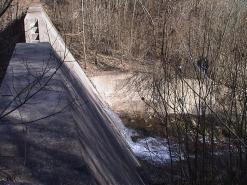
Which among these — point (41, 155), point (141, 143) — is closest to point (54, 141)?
point (41, 155)

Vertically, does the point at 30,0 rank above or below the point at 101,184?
above

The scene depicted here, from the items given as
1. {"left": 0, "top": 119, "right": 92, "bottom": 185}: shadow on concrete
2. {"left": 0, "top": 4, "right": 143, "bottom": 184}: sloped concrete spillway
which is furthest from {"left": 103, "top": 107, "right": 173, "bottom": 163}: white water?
{"left": 0, "top": 119, "right": 92, "bottom": 185}: shadow on concrete

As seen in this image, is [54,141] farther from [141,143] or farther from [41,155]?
[141,143]

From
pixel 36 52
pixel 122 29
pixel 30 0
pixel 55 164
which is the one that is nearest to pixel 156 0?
pixel 122 29

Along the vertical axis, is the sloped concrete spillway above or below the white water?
above

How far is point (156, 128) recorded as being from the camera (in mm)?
12328

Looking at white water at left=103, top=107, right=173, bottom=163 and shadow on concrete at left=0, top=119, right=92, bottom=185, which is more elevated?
shadow on concrete at left=0, top=119, right=92, bottom=185

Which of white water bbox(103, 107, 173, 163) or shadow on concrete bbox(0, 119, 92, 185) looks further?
white water bbox(103, 107, 173, 163)

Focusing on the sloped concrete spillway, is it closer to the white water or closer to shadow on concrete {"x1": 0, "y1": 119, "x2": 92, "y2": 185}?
shadow on concrete {"x1": 0, "y1": 119, "x2": 92, "y2": 185}

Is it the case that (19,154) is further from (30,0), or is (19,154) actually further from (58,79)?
(30,0)

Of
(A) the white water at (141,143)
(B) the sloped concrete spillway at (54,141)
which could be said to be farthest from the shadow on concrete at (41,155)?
(A) the white water at (141,143)

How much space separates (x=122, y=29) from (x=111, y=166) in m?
10.8

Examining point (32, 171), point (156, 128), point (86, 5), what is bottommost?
point (156, 128)

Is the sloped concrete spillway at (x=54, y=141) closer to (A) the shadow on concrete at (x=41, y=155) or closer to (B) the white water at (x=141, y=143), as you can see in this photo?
(A) the shadow on concrete at (x=41, y=155)
